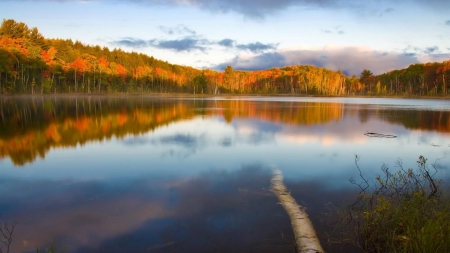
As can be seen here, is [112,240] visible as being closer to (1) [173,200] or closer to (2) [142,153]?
(1) [173,200]

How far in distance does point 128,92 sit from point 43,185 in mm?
82347

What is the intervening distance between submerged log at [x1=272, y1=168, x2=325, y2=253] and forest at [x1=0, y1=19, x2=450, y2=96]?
58.6m

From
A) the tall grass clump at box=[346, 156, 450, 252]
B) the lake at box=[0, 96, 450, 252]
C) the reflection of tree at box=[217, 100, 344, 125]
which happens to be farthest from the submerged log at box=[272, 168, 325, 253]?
the reflection of tree at box=[217, 100, 344, 125]

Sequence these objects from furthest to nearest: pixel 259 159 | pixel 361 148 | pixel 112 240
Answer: pixel 361 148 → pixel 259 159 → pixel 112 240

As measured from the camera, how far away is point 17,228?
15.9ft

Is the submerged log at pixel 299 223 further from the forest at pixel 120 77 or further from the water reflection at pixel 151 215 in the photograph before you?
the forest at pixel 120 77

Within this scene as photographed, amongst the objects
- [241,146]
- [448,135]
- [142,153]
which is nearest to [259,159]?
[241,146]

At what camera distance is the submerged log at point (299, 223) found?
437cm

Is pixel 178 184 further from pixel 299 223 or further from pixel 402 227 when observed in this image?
pixel 402 227

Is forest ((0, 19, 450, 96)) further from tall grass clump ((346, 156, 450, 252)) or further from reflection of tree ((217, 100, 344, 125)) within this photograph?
tall grass clump ((346, 156, 450, 252))

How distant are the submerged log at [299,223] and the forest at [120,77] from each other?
5855 cm

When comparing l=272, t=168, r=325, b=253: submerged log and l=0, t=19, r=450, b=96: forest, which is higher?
l=0, t=19, r=450, b=96: forest

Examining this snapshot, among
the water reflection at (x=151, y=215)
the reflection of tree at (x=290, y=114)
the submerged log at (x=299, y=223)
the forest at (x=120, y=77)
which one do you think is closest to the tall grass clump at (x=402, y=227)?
the submerged log at (x=299, y=223)

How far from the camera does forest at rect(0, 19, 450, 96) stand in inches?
2351
